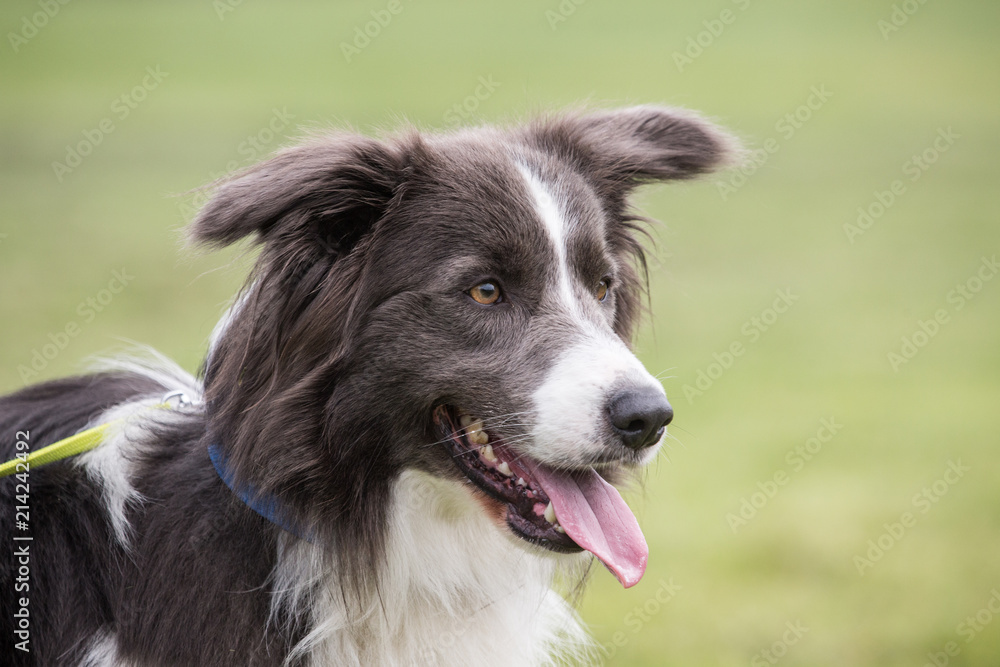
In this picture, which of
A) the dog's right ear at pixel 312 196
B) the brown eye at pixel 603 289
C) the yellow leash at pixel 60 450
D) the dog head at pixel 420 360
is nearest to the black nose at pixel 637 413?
the dog head at pixel 420 360

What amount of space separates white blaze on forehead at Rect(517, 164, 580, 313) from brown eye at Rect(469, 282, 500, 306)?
23cm

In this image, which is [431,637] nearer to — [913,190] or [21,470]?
[21,470]

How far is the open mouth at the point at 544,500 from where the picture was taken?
3125 millimetres

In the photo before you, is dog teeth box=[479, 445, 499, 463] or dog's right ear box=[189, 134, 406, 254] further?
dog teeth box=[479, 445, 499, 463]

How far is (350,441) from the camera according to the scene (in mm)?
3158

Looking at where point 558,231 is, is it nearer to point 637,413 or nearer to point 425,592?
point 637,413

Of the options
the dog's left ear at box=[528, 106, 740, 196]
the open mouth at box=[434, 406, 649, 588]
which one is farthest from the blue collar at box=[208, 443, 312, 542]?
the dog's left ear at box=[528, 106, 740, 196]

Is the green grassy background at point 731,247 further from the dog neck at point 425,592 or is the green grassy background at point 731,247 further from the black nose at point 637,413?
the dog neck at point 425,592

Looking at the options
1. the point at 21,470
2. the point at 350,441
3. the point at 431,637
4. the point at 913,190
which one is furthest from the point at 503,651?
the point at 913,190

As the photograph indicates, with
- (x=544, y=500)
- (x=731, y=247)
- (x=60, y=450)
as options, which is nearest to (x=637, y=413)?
(x=544, y=500)

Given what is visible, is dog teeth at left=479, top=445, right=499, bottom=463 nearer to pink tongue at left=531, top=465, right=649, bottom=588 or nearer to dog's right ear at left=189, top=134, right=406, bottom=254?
pink tongue at left=531, top=465, right=649, bottom=588

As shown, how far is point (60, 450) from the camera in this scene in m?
3.31

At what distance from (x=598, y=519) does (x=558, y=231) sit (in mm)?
998

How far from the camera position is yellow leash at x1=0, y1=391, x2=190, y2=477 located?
326 cm
